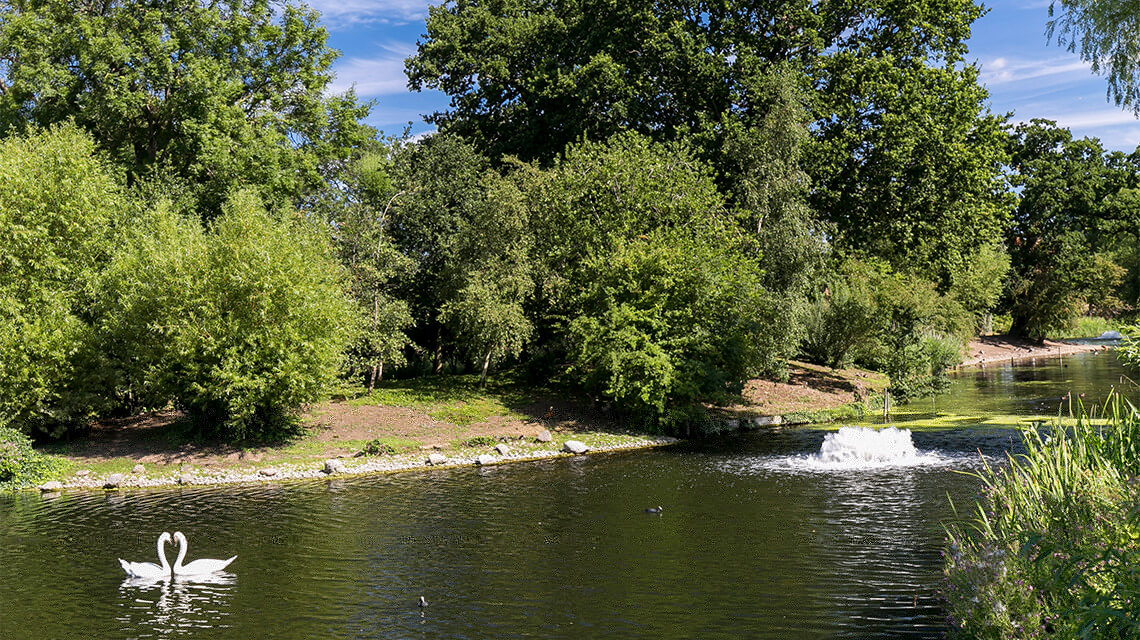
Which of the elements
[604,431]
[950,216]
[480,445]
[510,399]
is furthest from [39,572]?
[950,216]

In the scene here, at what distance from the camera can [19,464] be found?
2841cm

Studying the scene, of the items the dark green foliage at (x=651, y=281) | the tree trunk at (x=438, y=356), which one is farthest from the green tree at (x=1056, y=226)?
the tree trunk at (x=438, y=356)

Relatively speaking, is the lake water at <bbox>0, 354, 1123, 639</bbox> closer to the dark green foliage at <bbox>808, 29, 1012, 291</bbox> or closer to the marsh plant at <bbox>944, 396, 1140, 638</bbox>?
the marsh plant at <bbox>944, 396, 1140, 638</bbox>

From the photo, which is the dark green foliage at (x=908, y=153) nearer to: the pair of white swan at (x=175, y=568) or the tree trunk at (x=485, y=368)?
the tree trunk at (x=485, y=368)

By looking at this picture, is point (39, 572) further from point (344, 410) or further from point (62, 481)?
point (344, 410)

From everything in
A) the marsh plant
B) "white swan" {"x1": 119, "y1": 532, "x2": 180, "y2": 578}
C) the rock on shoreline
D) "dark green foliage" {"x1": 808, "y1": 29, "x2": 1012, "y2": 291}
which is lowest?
"white swan" {"x1": 119, "y1": 532, "x2": 180, "y2": 578}

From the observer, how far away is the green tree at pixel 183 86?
Answer: 3872 cm

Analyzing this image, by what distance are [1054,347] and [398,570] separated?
8010 centimetres

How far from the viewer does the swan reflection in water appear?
579 inches

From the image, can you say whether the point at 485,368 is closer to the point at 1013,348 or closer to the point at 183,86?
the point at 183,86

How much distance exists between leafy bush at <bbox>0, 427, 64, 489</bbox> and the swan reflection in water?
14035 mm

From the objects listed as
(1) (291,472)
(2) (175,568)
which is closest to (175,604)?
(2) (175,568)

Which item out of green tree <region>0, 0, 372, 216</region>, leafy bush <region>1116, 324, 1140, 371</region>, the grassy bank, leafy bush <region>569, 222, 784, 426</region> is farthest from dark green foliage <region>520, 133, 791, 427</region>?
leafy bush <region>1116, 324, 1140, 371</region>

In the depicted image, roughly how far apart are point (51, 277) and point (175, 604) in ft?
74.6
